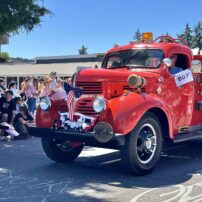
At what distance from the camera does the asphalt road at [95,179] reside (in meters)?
5.16

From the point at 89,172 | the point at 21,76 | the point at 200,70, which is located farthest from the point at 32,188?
the point at 21,76

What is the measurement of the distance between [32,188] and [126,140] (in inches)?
59.4

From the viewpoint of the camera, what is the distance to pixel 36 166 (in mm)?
6930

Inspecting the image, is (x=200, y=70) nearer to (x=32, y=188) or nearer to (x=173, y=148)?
(x=173, y=148)

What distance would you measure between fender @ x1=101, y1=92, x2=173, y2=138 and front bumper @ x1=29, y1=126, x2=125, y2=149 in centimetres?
16

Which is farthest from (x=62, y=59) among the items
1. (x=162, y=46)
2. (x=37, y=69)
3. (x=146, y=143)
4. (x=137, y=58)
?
(x=146, y=143)

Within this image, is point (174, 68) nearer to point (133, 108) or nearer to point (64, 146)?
point (133, 108)

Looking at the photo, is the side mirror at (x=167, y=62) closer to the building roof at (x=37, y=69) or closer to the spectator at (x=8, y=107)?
the spectator at (x=8, y=107)

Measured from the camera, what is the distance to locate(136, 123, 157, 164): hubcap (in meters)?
6.27

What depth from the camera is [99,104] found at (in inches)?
239

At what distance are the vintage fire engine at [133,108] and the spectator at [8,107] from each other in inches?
138

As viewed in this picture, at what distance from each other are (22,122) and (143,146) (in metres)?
5.03

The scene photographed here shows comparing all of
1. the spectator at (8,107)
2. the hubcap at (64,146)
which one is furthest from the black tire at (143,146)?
the spectator at (8,107)

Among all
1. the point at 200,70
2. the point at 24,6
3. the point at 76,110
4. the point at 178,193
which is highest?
the point at 24,6
